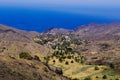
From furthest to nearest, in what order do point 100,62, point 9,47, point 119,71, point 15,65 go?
point 9,47
point 100,62
point 119,71
point 15,65

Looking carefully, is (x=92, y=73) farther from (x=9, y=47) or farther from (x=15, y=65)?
(x=9, y=47)

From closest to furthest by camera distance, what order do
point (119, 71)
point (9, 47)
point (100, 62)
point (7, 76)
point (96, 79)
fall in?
1. point (7, 76)
2. point (96, 79)
3. point (119, 71)
4. point (100, 62)
5. point (9, 47)

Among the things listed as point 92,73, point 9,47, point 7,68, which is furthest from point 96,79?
point 9,47

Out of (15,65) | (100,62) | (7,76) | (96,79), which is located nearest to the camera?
(7,76)

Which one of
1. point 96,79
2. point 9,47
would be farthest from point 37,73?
point 9,47

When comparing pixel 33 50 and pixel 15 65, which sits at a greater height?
pixel 33 50

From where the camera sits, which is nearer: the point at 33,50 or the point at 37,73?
the point at 37,73

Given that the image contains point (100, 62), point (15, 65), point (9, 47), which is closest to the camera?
point (15, 65)

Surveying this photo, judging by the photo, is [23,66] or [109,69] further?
[109,69]

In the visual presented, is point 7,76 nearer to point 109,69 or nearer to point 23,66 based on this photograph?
point 23,66
